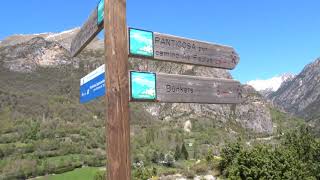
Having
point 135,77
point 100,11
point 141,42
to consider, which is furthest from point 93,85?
point 100,11

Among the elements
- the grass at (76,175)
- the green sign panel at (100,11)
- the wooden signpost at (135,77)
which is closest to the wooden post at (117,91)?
the wooden signpost at (135,77)

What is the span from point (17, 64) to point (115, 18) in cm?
20505

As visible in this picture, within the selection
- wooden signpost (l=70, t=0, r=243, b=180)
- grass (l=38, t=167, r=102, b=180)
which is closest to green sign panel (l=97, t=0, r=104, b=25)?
wooden signpost (l=70, t=0, r=243, b=180)

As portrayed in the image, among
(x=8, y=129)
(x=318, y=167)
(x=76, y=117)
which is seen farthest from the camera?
(x=76, y=117)

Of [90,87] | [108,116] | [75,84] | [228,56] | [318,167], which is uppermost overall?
[75,84]

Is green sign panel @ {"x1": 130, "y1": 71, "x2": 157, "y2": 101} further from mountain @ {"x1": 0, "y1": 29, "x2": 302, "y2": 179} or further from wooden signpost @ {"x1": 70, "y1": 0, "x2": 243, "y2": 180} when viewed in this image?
mountain @ {"x1": 0, "y1": 29, "x2": 302, "y2": 179}

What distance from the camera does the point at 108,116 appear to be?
15.1 ft

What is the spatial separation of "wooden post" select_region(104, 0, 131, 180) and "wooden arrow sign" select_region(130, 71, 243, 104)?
0.20 metres

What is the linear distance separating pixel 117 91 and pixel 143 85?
45cm

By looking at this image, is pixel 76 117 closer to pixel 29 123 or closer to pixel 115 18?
pixel 29 123

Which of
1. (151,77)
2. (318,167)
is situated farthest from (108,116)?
(318,167)

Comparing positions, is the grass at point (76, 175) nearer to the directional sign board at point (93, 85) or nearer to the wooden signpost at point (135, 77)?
the wooden signpost at point (135, 77)

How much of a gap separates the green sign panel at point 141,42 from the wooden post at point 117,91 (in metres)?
0.14

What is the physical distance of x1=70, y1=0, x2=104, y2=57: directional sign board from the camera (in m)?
5.19
